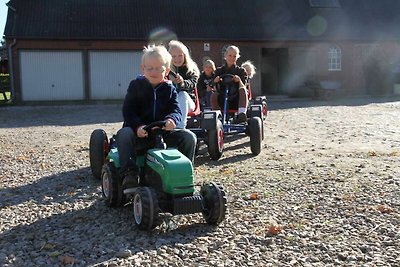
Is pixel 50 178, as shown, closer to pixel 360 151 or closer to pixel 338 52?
pixel 360 151

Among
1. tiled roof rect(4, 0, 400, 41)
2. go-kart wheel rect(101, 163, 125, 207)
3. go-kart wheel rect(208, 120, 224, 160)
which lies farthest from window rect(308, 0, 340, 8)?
go-kart wheel rect(101, 163, 125, 207)

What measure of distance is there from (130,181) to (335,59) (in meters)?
25.4

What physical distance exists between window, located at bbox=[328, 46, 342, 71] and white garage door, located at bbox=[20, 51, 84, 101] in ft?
44.3

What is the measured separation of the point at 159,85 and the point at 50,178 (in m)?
2.51

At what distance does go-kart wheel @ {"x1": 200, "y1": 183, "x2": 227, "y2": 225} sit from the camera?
417 centimetres

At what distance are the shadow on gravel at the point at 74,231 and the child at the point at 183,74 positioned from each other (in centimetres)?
195

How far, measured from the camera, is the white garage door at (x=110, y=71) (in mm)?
24125

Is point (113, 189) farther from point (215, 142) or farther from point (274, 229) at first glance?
point (215, 142)

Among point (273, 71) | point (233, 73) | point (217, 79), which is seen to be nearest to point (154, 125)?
point (217, 79)

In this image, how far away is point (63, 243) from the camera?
396cm

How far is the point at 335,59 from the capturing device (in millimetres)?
28156

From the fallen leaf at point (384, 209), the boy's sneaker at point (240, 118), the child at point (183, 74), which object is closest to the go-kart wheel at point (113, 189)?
the child at point (183, 74)

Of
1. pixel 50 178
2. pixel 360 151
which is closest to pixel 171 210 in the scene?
pixel 50 178

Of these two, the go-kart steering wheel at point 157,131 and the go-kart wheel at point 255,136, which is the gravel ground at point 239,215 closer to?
the go-kart wheel at point 255,136
